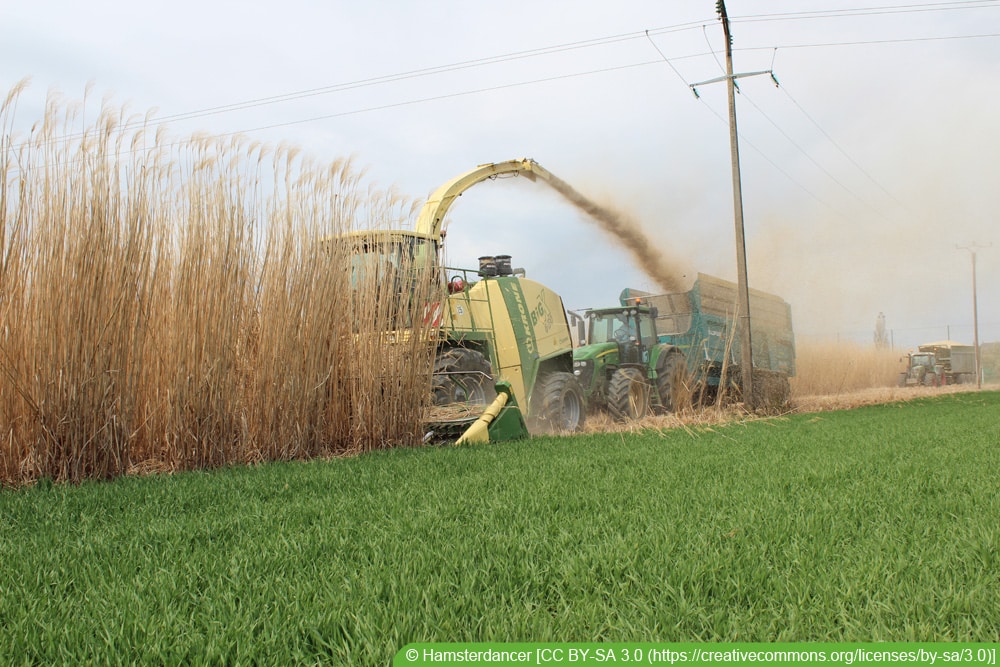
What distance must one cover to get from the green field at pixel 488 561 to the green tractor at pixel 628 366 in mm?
6529

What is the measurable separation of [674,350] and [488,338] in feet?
17.9

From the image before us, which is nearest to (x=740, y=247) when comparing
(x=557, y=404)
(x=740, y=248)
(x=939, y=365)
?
(x=740, y=248)

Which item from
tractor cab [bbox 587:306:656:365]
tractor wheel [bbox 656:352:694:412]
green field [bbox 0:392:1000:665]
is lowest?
green field [bbox 0:392:1000:665]

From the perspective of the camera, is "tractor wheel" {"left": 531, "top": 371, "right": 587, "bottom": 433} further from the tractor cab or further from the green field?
the green field

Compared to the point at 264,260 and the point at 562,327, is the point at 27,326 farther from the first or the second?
the point at 562,327

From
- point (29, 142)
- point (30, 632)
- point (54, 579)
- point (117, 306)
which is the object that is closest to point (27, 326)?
point (117, 306)

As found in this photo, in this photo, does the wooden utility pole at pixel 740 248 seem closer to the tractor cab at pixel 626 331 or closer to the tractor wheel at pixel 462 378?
the tractor cab at pixel 626 331

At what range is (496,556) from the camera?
2.27 meters

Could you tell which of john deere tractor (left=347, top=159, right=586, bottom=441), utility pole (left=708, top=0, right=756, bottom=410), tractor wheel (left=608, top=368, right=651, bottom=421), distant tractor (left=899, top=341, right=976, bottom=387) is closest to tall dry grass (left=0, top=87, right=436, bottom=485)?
john deere tractor (left=347, top=159, right=586, bottom=441)

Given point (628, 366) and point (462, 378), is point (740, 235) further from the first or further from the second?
point (462, 378)

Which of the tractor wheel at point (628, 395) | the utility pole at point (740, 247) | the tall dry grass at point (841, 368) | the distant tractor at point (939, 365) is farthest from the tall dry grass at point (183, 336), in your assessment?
the distant tractor at point (939, 365)

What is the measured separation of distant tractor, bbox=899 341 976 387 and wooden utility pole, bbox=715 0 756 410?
19980 millimetres

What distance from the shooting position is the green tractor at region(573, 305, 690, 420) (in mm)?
10664

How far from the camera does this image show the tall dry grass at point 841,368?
2114 centimetres
